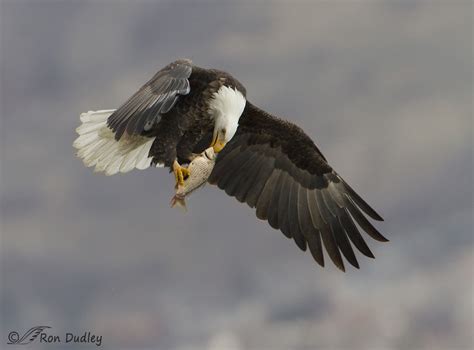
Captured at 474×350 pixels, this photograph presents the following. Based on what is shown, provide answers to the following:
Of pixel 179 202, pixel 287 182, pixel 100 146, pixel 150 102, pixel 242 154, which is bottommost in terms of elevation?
pixel 179 202

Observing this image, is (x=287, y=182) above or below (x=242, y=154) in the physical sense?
below

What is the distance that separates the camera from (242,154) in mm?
8617

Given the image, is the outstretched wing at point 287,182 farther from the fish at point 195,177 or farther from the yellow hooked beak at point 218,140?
the fish at point 195,177

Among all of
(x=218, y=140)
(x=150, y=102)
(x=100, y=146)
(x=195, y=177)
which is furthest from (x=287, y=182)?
(x=150, y=102)

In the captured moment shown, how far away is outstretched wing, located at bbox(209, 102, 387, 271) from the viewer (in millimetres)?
8328

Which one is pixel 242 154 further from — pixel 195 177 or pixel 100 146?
pixel 195 177

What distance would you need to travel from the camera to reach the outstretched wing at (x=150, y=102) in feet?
21.1

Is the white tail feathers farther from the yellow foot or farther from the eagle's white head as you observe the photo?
the yellow foot

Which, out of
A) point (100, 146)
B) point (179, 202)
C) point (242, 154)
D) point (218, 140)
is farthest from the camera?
point (242, 154)

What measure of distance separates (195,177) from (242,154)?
6.65 ft

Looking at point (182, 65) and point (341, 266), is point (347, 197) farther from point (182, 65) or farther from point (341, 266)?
point (182, 65)

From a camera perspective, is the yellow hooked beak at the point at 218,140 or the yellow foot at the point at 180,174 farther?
the yellow hooked beak at the point at 218,140

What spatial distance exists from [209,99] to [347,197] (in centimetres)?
192

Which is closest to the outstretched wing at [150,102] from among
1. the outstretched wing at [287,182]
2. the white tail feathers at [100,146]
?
the white tail feathers at [100,146]
